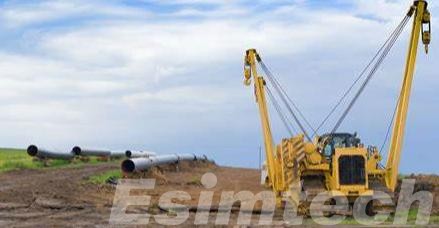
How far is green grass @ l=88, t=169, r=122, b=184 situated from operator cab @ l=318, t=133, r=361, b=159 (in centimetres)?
1322

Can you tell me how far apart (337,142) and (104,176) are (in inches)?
615

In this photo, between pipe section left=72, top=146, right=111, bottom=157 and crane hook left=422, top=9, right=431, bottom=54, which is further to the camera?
pipe section left=72, top=146, right=111, bottom=157

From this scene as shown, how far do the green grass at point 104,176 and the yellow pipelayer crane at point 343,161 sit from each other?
1052 cm

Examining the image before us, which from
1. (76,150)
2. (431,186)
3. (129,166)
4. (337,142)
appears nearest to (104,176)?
(129,166)

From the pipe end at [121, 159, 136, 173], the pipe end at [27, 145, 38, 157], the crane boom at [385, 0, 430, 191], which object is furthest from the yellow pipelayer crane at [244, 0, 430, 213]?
the pipe end at [27, 145, 38, 157]

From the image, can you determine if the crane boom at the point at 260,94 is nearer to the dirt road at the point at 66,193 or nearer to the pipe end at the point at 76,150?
the dirt road at the point at 66,193

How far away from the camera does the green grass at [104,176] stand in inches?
1554

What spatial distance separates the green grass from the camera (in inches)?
1554

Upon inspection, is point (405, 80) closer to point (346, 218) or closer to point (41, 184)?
point (346, 218)

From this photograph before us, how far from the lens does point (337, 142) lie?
30.5 metres

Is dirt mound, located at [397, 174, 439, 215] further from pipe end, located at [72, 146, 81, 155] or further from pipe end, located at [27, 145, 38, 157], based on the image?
pipe end, located at [72, 146, 81, 155]

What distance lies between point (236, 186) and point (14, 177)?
38.9 ft

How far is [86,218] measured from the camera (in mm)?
24406

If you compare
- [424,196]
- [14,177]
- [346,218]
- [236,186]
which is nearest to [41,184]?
[14,177]
